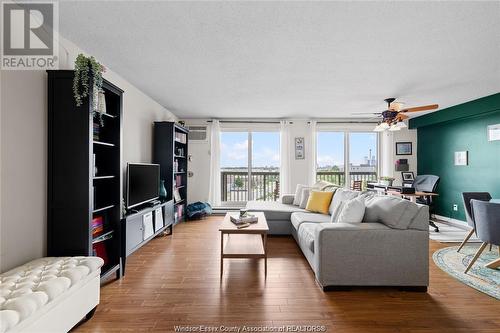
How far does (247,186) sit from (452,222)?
15.2 feet

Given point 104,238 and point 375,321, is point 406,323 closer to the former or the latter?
point 375,321

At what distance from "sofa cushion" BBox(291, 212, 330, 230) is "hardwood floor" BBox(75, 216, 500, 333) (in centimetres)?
63

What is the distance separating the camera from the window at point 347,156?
20.1 feet

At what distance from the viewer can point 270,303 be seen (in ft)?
6.98

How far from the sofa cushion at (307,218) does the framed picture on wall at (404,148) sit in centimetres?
365

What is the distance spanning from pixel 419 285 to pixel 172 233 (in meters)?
3.65

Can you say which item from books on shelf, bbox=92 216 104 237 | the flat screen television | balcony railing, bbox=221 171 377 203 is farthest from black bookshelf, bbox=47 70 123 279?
balcony railing, bbox=221 171 377 203

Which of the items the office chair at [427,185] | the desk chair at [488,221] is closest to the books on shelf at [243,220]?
the desk chair at [488,221]

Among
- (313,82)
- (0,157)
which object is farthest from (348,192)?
(0,157)

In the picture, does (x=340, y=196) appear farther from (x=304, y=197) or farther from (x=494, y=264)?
(x=494, y=264)

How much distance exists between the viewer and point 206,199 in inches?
231

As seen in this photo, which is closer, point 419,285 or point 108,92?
point 419,285

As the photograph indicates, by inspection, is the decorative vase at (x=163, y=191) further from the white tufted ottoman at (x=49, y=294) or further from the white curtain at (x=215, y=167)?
the white tufted ottoman at (x=49, y=294)

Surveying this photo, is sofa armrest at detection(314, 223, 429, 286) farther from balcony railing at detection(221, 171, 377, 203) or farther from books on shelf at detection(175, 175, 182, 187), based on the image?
balcony railing at detection(221, 171, 377, 203)
